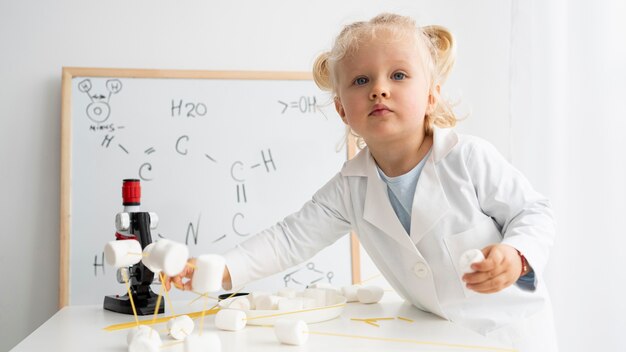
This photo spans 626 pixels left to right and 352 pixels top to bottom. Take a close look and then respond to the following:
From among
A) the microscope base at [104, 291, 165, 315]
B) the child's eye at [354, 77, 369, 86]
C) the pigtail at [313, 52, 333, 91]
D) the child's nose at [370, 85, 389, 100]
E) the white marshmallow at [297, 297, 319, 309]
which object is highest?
the pigtail at [313, 52, 333, 91]

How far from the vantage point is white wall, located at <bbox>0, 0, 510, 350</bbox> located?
1.60 meters

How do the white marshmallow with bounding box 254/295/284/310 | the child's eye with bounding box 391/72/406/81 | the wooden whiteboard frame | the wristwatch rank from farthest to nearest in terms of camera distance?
the wooden whiteboard frame
the child's eye with bounding box 391/72/406/81
the white marshmallow with bounding box 254/295/284/310
the wristwatch

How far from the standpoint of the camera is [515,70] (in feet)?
5.58

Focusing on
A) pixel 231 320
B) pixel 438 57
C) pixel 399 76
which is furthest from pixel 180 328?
pixel 438 57

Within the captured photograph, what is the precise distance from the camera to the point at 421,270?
3.38 ft

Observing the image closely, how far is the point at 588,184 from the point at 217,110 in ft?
3.11

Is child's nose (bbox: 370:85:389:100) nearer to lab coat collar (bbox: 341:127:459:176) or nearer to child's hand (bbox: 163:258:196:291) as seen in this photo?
lab coat collar (bbox: 341:127:459:176)

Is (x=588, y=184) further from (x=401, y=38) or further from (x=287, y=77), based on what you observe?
(x=287, y=77)

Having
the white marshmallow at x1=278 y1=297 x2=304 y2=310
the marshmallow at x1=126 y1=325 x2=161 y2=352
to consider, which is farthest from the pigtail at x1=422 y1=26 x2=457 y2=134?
the marshmallow at x1=126 y1=325 x2=161 y2=352

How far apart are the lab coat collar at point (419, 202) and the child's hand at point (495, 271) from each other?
199mm

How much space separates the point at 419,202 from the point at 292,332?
1.18 feet

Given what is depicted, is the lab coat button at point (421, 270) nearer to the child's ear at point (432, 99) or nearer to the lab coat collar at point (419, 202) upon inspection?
the lab coat collar at point (419, 202)

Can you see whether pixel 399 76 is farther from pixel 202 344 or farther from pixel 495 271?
pixel 202 344

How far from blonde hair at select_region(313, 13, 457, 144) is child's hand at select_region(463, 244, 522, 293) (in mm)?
388
